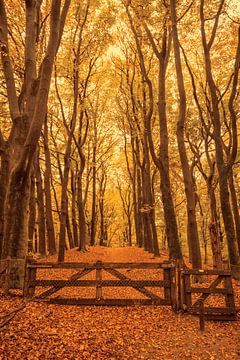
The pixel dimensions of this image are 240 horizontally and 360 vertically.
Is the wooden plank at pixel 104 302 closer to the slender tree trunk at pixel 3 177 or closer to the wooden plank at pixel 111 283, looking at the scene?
the wooden plank at pixel 111 283

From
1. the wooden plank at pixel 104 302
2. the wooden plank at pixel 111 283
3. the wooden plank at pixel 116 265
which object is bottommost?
the wooden plank at pixel 104 302

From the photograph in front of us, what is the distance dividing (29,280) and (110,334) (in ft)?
11.3

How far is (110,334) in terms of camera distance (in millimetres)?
6766

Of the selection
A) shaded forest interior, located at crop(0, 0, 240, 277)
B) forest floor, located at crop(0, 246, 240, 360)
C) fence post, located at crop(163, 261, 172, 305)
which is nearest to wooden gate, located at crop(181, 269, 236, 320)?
forest floor, located at crop(0, 246, 240, 360)

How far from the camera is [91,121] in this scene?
29.2m

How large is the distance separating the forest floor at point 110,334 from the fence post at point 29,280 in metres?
0.30

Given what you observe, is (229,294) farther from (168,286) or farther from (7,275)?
(7,275)

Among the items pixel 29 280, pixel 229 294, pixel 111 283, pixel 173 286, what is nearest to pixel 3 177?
pixel 29 280

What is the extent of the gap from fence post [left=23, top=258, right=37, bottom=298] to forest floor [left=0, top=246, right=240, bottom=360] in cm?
30

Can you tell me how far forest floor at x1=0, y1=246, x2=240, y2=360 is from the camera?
5.63m

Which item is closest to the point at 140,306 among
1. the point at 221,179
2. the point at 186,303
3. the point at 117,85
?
the point at 186,303

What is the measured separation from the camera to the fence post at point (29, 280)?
29.6 ft

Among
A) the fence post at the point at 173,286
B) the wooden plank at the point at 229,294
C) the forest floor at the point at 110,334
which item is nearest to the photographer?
the forest floor at the point at 110,334

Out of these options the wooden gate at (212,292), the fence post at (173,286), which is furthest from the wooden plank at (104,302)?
the wooden gate at (212,292)
